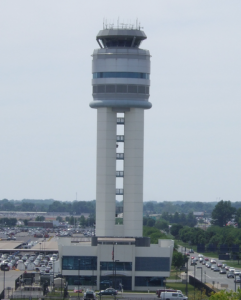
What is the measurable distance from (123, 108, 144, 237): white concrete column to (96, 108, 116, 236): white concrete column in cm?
206

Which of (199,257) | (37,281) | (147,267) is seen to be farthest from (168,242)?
(199,257)

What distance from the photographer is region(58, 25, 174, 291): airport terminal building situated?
398 ft

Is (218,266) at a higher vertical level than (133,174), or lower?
lower

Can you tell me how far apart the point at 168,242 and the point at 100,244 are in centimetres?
1420

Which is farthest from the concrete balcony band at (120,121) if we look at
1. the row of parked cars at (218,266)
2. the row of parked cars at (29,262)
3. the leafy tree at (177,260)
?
the leafy tree at (177,260)

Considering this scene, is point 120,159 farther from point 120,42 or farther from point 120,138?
point 120,42

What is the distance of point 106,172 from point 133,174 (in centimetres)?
426

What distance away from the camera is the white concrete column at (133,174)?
123750 millimetres

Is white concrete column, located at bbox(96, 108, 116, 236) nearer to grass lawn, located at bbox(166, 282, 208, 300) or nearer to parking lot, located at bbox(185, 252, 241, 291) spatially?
grass lawn, located at bbox(166, 282, 208, 300)

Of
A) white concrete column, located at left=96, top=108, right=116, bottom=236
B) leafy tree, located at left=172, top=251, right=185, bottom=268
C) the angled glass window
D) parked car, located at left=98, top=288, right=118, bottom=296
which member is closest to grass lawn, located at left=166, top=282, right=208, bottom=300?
parked car, located at left=98, top=288, right=118, bottom=296

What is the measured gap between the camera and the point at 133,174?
124m

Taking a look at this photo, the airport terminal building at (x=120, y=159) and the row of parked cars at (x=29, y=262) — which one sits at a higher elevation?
the airport terminal building at (x=120, y=159)

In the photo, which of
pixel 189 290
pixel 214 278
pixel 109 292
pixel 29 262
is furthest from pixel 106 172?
pixel 29 262

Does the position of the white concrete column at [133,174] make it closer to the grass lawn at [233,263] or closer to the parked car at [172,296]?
the parked car at [172,296]
